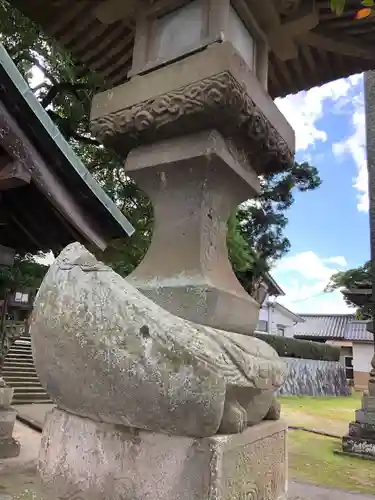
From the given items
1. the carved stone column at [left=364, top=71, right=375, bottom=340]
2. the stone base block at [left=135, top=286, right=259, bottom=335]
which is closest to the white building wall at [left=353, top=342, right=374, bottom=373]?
the carved stone column at [left=364, top=71, right=375, bottom=340]

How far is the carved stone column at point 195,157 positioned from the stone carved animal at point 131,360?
218mm

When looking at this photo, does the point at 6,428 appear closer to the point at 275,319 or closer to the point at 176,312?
the point at 176,312

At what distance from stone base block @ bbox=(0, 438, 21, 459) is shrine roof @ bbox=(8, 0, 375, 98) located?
319cm

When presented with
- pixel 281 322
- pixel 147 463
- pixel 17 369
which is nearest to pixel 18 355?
pixel 17 369

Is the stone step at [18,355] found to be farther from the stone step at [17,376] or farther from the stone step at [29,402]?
the stone step at [29,402]

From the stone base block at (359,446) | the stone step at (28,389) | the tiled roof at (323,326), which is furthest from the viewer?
the tiled roof at (323,326)

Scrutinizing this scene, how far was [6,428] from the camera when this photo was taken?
384 cm

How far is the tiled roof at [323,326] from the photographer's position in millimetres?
30081

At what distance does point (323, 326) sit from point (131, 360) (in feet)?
108

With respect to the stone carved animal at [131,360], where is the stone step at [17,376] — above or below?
below

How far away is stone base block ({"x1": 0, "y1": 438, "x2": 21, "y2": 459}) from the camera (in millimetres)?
3646

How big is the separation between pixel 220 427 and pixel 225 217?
0.79 m

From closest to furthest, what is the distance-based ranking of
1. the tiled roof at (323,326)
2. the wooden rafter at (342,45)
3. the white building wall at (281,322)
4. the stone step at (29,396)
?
the wooden rafter at (342,45) < the stone step at (29,396) < the tiled roof at (323,326) < the white building wall at (281,322)

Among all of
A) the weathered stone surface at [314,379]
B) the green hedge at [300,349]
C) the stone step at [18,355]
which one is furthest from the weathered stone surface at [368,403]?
the green hedge at [300,349]
